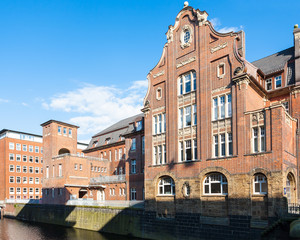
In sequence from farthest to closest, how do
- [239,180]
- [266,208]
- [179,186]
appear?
[179,186], [239,180], [266,208]

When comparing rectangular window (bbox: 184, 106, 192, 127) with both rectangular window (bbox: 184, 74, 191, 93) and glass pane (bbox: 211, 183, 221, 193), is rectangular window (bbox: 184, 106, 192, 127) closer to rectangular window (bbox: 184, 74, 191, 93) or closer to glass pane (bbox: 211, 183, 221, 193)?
rectangular window (bbox: 184, 74, 191, 93)

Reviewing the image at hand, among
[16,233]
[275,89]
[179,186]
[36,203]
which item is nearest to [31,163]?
[36,203]

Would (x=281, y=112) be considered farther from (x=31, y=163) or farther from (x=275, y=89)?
(x=31, y=163)

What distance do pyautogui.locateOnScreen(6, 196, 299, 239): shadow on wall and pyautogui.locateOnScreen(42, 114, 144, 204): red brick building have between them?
443 cm

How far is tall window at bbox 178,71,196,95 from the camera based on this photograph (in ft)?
101

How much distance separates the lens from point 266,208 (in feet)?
76.6

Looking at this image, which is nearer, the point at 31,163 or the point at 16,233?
the point at 16,233

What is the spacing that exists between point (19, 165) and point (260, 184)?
222 ft

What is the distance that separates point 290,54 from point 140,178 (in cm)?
2386

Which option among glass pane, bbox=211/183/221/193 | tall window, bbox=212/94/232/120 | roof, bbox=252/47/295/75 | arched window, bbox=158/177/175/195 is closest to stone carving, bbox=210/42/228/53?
tall window, bbox=212/94/232/120

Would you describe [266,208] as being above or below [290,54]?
below

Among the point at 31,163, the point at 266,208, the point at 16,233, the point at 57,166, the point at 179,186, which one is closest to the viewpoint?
the point at 266,208

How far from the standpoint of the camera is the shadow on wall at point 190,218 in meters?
23.5

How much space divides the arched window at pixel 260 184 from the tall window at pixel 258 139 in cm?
205
